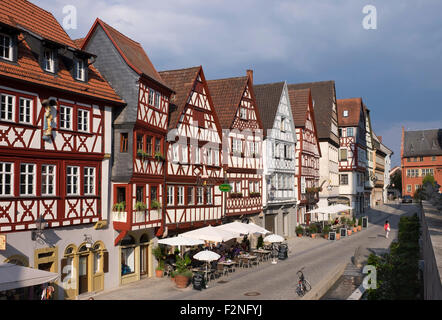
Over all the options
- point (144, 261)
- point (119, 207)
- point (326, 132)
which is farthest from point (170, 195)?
point (326, 132)

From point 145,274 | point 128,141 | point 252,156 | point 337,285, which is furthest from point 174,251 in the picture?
point 252,156

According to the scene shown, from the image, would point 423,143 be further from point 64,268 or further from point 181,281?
point 64,268

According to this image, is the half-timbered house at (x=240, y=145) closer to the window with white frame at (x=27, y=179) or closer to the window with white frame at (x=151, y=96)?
the window with white frame at (x=151, y=96)

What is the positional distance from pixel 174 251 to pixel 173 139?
634 cm

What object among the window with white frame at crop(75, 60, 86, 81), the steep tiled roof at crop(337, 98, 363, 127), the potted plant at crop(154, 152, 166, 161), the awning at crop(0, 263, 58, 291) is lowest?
the awning at crop(0, 263, 58, 291)

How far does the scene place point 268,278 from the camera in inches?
932

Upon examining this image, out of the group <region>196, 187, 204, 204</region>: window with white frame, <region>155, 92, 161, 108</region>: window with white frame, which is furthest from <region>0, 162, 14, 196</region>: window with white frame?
<region>196, 187, 204, 204</region>: window with white frame

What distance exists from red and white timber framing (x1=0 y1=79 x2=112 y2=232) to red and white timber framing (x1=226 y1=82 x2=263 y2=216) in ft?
41.4

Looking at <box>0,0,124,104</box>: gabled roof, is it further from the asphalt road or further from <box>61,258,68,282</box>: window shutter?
the asphalt road

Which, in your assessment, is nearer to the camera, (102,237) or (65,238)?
(65,238)

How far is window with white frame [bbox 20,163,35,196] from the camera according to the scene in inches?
693

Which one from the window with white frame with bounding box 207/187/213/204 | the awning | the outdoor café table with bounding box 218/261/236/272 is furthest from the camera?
the window with white frame with bounding box 207/187/213/204

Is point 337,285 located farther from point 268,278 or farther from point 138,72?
point 138,72

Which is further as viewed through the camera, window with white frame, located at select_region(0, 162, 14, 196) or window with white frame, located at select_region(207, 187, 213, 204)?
window with white frame, located at select_region(207, 187, 213, 204)
